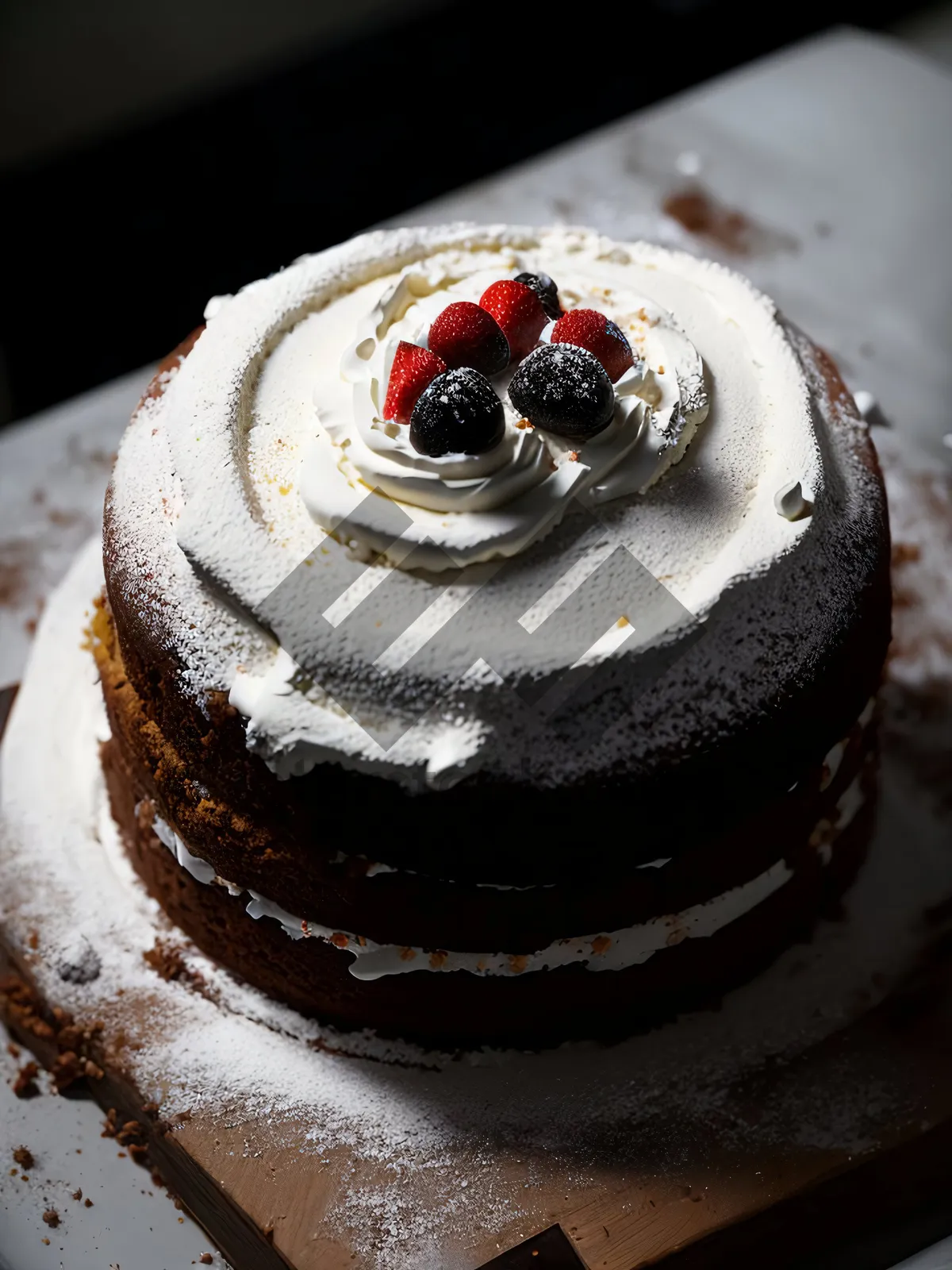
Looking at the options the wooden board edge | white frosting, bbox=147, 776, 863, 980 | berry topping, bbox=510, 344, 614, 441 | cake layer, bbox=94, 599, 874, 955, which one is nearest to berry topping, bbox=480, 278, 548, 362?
berry topping, bbox=510, 344, 614, 441

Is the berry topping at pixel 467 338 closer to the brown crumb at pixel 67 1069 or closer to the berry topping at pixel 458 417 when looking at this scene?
the berry topping at pixel 458 417

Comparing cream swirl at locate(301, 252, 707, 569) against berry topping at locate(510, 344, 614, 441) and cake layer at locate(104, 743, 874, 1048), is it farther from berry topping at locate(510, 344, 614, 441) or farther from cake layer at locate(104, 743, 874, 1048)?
cake layer at locate(104, 743, 874, 1048)

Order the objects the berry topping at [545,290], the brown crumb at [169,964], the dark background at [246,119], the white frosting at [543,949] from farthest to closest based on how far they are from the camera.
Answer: the dark background at [246,119]
the brown crumb at [169,964]
the berry topping at [545,290]
the white frosting at [543,949]

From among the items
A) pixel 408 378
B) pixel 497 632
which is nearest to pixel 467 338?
pixel 408 378

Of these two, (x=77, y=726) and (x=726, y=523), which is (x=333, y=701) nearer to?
Answer: (x=726, y=523)

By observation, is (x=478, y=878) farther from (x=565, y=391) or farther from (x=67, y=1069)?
(x=67, y=1069)

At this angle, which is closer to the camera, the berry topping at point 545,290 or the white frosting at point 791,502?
the white frosting at point 791,502

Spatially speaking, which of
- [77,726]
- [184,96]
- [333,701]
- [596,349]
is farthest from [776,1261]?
[184,96]

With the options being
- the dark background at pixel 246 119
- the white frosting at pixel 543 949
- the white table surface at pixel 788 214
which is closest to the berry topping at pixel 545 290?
the white frosting at pixel 543 949
